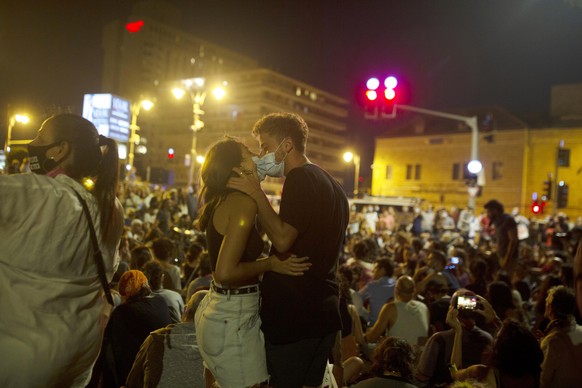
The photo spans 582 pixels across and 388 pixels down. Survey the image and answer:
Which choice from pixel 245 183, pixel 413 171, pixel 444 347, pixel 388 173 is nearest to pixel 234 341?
pixel 245 183

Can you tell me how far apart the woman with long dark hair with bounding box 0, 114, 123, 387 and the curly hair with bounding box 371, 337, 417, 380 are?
2.11m

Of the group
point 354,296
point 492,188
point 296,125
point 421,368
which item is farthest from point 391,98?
point 492,188

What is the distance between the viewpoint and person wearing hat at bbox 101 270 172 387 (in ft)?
15.7

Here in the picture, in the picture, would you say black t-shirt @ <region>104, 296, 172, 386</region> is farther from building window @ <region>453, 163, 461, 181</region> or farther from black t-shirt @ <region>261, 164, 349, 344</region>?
building window @ <region>453, 163, 461, 181</region>

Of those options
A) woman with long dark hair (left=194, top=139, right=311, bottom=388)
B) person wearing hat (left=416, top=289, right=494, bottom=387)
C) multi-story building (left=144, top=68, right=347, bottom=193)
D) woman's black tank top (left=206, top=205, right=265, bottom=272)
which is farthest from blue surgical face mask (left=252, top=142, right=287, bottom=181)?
multi-story building (left=144, top=68, right=347, bottom=193)

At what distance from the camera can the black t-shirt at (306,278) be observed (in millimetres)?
3012

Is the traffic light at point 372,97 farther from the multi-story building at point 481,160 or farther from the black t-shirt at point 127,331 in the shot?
the multi-story building at point 481,160

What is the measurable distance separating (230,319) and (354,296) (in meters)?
4.39

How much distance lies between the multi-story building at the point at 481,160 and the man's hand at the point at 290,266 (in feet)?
157

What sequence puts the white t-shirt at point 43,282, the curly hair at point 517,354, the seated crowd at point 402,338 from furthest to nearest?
the seated crowd at point 402,338, the curly hair at point 517,354, the white t-shirt at point 43,282

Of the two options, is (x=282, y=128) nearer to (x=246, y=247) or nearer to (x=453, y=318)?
(x=246, y=247)

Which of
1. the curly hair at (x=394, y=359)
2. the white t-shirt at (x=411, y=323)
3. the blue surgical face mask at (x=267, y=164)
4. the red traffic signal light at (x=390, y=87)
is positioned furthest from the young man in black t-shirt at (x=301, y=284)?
the red traffic signal light at (x=390, y=87)

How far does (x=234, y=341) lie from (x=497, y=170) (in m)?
54.9

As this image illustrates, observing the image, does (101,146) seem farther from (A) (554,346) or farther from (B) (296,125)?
(A) (554,346)
